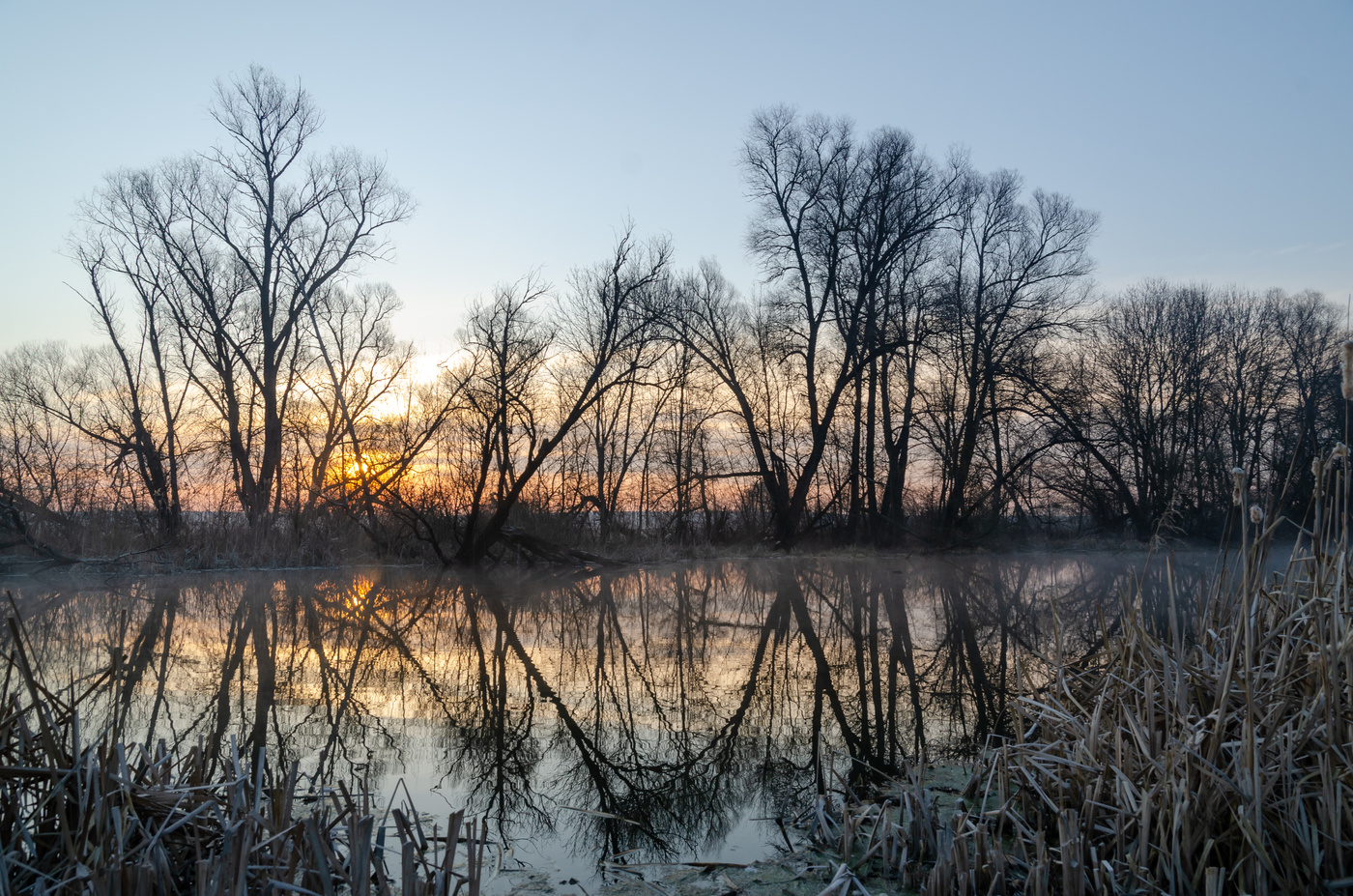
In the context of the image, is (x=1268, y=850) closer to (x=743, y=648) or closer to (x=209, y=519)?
(x=743, y=648)

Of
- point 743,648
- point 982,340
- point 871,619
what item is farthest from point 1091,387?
point 743,648

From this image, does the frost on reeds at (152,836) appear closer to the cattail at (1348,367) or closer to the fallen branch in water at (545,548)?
the cattail at (1348,367)

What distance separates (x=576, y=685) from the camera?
6.57m

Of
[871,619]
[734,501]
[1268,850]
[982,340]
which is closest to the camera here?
[1268,850]

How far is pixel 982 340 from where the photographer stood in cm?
2472

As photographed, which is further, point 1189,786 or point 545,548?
point 545,548

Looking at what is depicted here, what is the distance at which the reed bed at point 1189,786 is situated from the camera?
96.0 inches

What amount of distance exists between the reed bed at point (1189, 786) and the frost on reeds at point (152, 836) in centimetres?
156

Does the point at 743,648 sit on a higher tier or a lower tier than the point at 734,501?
lower

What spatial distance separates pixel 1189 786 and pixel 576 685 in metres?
4.80

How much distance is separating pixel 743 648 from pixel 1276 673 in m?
5.80

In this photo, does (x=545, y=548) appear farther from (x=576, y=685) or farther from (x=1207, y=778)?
(x=1207, y=778)

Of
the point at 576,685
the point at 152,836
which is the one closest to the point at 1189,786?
the point at 152,836

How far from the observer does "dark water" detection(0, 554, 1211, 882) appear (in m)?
3.93
